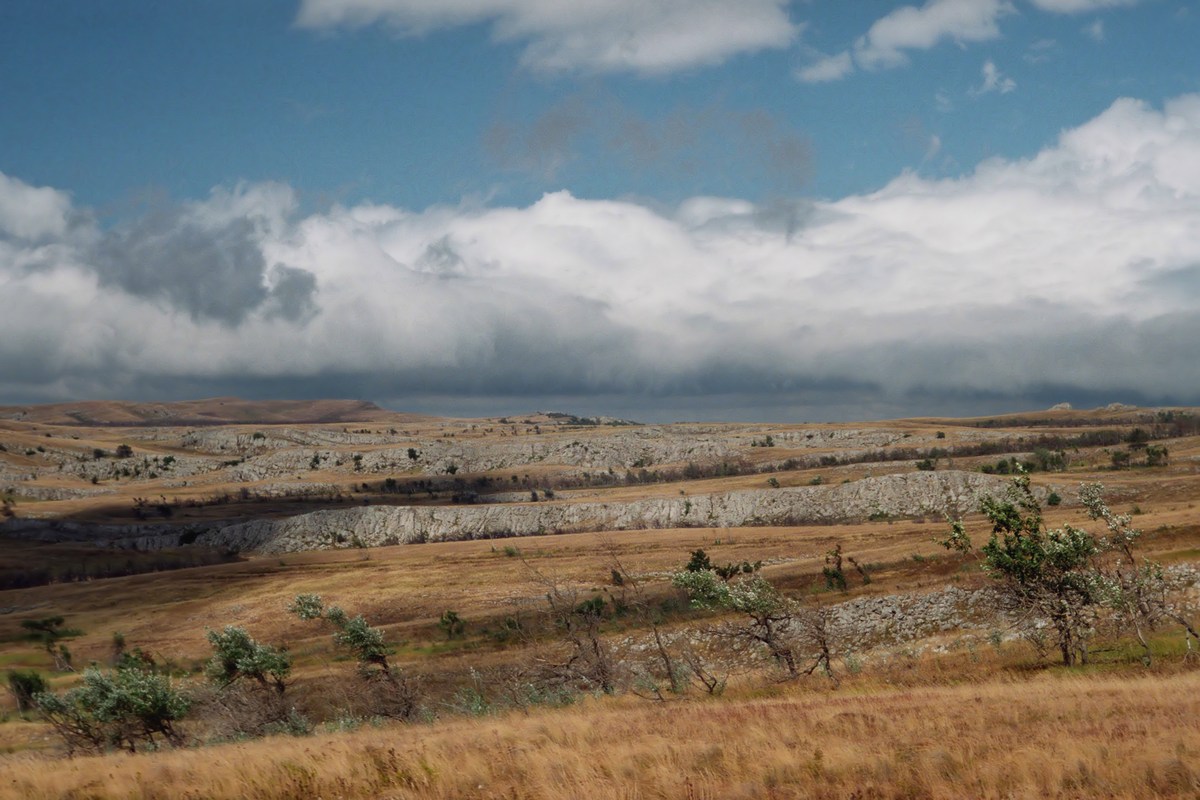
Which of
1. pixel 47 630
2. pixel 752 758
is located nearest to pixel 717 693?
pixel 752 758

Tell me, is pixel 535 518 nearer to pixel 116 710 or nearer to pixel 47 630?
pixel 47 630

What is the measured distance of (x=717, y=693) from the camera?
2514 cm

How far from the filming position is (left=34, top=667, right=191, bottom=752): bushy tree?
26891 millimetres

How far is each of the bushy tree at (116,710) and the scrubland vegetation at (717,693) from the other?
0.32 feet

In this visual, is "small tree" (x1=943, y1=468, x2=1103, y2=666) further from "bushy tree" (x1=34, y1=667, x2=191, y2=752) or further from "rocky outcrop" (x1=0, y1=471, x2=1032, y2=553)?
"rocky outcrop" (x1=0, y1=471, x2=1032, y2=553)

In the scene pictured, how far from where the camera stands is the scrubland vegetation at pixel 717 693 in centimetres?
1232

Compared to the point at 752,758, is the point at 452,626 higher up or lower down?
lower down

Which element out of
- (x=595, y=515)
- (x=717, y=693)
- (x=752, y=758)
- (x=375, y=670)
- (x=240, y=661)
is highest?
(x=752, y=758)

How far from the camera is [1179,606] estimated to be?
33.8m

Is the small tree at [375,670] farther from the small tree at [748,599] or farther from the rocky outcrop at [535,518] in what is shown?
the rocky outcrop at [535,518]

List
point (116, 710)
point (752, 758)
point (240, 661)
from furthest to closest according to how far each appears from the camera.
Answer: point (240, 661) < point (116, 710) < point (752, 758)

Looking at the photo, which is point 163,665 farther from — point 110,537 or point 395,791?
point 110,537

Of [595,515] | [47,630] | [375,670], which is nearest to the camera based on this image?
[375,670]

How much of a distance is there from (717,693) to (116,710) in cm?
1924
